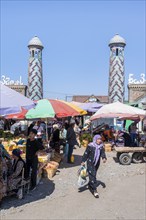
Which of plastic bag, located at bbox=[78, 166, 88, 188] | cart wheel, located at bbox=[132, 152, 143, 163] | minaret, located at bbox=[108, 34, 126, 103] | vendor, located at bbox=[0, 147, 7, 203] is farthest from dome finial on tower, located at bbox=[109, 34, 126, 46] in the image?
vendor, located at bbox=[0, 147, 7, 203]

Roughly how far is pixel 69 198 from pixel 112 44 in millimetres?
21699

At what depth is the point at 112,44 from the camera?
26188 mm

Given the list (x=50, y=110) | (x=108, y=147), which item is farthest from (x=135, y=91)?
(x=50, y=110)

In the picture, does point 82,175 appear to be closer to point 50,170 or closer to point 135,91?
point 50,170

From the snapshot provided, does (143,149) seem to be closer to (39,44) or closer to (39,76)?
(39,76)

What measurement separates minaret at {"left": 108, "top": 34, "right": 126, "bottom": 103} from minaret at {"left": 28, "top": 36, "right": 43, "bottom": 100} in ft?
21.9

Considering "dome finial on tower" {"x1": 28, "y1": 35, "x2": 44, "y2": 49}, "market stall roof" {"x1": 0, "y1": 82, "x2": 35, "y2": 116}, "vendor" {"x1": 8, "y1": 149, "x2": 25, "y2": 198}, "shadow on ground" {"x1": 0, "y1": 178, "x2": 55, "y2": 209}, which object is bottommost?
"shadow on ground" {"x1": 0, "y1": 178, "x2": 55, "y2": 209}

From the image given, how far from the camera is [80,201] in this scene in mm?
6297

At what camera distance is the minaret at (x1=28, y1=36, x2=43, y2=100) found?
2592 cm

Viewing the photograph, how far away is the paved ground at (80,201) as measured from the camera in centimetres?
546

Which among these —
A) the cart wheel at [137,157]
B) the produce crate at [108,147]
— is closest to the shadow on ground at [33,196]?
the cart wheel at [137,157]

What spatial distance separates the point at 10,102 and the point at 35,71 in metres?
20.8

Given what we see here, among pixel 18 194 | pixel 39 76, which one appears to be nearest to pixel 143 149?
pixel 18 194

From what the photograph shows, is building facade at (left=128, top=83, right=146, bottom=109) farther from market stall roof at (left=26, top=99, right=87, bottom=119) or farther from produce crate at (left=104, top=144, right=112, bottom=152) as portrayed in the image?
market stall roof at (left=26, top=99, right=87, bottom=119)
